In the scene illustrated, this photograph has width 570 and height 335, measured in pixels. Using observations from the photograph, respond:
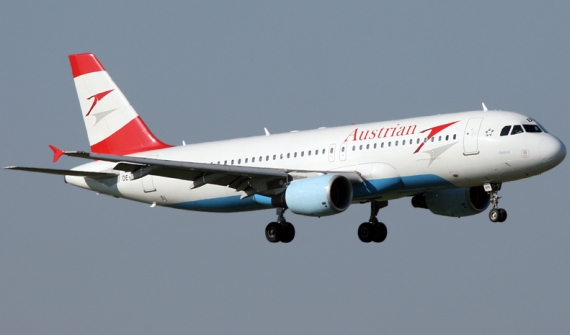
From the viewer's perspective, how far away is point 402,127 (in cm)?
4625

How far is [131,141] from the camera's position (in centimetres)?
5616

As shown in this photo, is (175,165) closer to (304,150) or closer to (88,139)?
(304,150)

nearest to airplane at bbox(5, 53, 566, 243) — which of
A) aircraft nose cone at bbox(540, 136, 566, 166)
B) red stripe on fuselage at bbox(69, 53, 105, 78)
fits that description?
aircraft nose cone at bbox(540, 136, 566, 166)

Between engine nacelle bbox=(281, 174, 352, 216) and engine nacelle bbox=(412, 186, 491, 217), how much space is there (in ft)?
21.6

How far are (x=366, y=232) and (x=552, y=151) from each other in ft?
36.5

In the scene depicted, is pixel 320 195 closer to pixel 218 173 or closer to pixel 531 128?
pixel 218 173

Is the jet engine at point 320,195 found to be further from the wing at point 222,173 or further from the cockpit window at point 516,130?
the cockpit window at point 516,130

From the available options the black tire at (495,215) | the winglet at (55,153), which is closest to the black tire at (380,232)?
the black tire at (495,215)

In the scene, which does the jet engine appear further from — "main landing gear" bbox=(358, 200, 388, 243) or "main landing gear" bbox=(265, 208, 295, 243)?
"main landing gear" bbox=(358, 200, 388, 243)

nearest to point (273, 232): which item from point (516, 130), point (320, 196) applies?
point (320, 196)

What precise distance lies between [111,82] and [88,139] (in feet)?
10.2

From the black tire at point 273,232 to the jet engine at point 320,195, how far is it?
430cm

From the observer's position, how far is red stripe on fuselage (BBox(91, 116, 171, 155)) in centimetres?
5581

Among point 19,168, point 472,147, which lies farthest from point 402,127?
point 19,168
